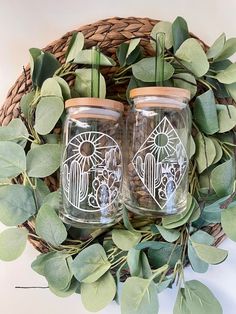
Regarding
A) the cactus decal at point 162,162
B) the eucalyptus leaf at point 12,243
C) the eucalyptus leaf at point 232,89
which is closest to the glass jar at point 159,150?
the cactus decal at point 162,162

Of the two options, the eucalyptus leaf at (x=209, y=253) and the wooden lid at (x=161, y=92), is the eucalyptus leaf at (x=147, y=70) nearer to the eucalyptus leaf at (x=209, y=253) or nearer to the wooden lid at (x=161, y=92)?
the wooden lid at (x=161, y=92)

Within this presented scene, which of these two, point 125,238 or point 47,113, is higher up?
point 47,113

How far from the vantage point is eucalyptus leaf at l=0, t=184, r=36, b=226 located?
0.85m

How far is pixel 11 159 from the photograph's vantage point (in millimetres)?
853

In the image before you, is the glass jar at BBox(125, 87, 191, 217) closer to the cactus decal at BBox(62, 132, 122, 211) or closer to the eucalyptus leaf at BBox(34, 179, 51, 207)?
the cactus decal at BBox(62, 132, 122, 211)

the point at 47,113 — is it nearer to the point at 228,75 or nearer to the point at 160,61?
the point at 160,61

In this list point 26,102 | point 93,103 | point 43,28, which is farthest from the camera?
point 43,28

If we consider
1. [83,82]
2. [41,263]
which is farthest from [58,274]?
[83,82]

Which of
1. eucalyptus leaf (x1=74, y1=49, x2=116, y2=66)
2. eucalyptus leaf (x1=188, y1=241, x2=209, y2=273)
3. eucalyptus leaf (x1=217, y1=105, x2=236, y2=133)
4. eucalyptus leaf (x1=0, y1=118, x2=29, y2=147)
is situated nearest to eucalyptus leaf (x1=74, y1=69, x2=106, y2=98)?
eucalyptus leaf (x1=74, y1=49, x2=116, y2=66)

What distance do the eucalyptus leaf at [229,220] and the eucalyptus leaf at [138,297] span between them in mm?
163

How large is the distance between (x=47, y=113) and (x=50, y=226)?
20cm

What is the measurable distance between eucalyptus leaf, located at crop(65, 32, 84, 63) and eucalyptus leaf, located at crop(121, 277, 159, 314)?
Answer: 1.35 feet

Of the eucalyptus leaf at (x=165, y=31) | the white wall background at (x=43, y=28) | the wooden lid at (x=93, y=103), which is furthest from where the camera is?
the white wall background at (x=43, y=28)

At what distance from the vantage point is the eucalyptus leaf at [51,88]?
84 centimetres
